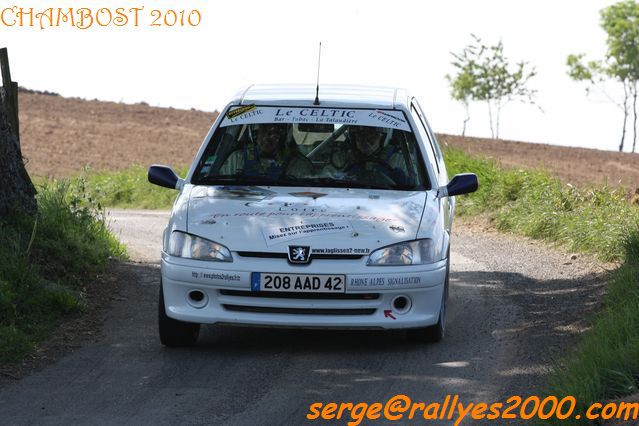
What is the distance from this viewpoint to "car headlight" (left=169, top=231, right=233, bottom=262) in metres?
8.16

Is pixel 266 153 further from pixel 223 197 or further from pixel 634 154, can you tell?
pixel 634 154

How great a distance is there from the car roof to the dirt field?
2112cm

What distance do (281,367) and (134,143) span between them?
31.8m

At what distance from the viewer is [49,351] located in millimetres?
8766


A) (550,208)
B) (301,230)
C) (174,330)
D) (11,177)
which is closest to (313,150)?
(301,230)

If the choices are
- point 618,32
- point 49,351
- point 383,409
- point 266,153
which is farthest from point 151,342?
point 618,32

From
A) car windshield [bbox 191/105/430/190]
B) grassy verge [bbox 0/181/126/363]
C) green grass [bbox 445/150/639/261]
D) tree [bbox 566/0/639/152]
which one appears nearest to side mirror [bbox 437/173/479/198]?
car windshield [bbox 191/105/430/190]

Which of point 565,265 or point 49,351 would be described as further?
point 565,265

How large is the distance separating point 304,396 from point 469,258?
693 cm

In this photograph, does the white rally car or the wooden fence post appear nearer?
the white rally car

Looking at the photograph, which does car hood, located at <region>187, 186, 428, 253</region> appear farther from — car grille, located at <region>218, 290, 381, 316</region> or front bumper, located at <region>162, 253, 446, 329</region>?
car grille, located at <region>218, 290, 381, 316</region>

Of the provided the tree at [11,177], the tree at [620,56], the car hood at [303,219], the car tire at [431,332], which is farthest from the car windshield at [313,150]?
the tree at [620,56]

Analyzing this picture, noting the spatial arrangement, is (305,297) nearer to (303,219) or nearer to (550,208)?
(303,219)

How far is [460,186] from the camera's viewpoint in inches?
360
